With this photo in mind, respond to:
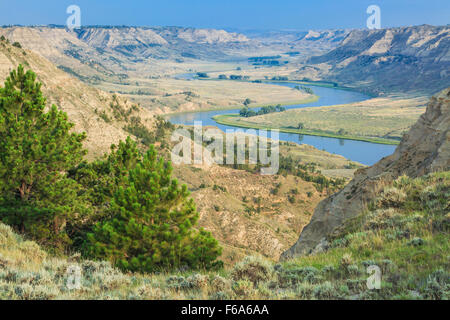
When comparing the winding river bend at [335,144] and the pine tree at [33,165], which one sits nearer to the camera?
the pine tree at [33,165]

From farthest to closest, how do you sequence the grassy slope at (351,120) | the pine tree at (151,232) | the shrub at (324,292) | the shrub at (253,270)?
1. the grassy slope at (351,120)
2. the pine tree at (151,232)
3. the shrub at (253,270)
4. the shrub at (324,292)

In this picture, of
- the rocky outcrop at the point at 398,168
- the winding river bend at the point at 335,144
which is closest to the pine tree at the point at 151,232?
the rocky outcrop at the point at 398,168

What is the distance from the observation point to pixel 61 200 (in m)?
13.8

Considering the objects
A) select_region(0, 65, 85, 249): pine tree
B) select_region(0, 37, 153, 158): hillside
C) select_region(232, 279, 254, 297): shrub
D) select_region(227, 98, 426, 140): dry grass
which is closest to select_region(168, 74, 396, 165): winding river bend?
select_region(227, 98, 426, 140): dry grass

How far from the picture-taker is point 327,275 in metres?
6.63

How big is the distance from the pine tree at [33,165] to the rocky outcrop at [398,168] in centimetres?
847

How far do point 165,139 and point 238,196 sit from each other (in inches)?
688

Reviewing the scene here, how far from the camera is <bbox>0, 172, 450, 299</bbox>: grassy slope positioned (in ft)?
18.6

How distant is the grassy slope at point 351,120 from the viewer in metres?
103

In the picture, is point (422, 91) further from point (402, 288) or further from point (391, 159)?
point (402, 288)

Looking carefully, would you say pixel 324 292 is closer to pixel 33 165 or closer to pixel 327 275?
pixel 327 275

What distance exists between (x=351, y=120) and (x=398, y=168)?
110230mm

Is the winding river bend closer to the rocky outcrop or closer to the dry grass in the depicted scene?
the dry grass

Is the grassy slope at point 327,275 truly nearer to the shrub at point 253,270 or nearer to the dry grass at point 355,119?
the shrub at point 253,270
